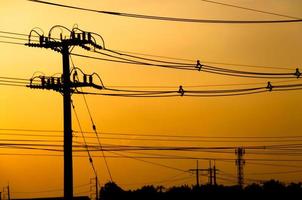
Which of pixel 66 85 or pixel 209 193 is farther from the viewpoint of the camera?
pixel 209 193

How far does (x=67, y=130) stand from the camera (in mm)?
42344

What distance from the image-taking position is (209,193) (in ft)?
374

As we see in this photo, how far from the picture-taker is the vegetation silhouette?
112 metres

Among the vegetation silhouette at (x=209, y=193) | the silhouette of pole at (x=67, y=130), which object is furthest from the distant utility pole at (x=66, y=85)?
the vegetation silhouette at (x=209, y=193)

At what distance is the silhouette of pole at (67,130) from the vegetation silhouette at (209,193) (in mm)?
69090

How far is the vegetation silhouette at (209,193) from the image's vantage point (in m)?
112

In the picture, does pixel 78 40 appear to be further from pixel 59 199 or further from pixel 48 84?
pixel 59 199

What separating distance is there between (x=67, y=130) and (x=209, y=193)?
73.7 meters

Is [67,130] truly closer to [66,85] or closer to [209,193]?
[66,85]

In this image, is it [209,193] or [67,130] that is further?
[209,193]

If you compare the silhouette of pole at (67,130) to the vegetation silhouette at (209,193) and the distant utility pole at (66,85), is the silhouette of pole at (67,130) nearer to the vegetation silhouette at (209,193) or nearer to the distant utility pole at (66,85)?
the distant utility pole at (66,85)

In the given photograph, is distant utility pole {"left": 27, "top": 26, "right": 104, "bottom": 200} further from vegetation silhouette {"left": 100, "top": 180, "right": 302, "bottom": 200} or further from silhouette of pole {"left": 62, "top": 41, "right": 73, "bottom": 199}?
vegetation silhouette {"left": 100, "top": 180, "right": 302, "bottom": 200}

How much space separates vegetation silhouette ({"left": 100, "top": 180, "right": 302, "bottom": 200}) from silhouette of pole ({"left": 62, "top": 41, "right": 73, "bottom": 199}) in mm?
69090

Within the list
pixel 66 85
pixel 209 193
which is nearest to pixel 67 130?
pixel 66 85
